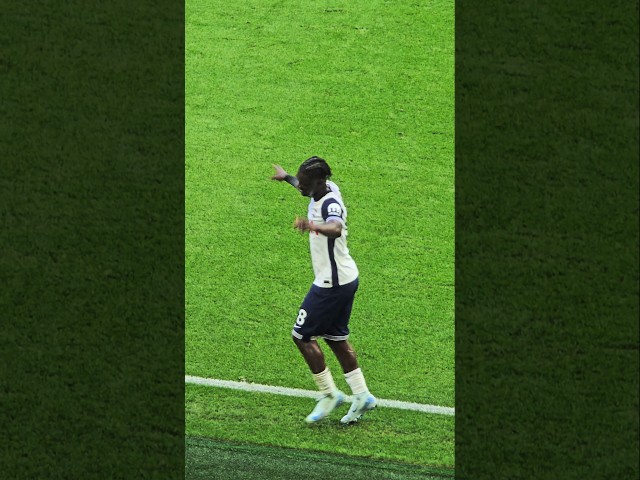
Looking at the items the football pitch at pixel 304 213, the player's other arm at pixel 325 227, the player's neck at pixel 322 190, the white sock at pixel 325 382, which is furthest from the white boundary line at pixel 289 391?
the player's neck at pixel 322 190

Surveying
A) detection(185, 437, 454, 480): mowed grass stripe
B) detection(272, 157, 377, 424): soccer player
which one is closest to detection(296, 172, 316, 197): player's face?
detection(272, 157, 377, 424): soccer player

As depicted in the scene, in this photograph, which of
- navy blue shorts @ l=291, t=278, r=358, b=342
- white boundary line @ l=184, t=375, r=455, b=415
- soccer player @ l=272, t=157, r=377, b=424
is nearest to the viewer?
soccer player @ l=272, t=157, r=377, b=424

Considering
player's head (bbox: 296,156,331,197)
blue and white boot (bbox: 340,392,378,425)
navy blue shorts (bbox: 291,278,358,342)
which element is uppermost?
player's head (bbox: 296,156,331,197)

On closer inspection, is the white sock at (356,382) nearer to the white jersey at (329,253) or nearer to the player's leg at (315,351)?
the player's leg at (315,351)

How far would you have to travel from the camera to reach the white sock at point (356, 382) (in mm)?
8070

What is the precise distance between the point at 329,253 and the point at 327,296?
27cm

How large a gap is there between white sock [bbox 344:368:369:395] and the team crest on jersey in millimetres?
1033

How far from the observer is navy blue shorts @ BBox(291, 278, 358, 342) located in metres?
7.90

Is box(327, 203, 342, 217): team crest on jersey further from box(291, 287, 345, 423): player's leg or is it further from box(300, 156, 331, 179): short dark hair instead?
box(291, 287, 345, 423): player's leg

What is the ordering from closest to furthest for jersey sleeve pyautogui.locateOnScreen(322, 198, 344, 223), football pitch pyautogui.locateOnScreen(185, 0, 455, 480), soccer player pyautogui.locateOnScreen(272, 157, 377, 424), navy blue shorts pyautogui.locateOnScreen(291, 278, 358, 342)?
1. jersey sleeve pyautogui.locateOnScreen(322, 198, 344, 223)
2. soccer player pyautogui.locateOnScreen(272, 157, 377, 424)
3. navy blue shorts pyautogui.locateOnScreen(291, 278, 358, 342)
4. football pitch pyautogui.locateOnScreen(185, 0, 455, 480)

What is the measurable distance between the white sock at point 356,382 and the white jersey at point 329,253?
603mm
